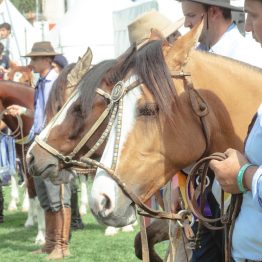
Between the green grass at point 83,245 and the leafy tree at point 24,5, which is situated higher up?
the green grass at point 83,245

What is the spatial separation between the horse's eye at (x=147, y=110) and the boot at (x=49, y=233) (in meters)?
5.38

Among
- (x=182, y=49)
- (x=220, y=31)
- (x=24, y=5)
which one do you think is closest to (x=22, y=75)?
(x=220, y=31)

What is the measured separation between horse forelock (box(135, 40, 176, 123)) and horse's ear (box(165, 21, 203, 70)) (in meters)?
0.05

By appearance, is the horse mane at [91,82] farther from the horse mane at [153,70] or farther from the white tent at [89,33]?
the white tent at [89,33]

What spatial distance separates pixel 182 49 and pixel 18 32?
19.1 metres

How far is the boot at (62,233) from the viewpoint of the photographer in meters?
7.97

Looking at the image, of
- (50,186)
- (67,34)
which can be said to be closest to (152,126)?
(50,186)

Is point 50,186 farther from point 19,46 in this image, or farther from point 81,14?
point 19,46

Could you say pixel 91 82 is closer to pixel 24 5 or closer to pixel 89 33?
pixel 89 33

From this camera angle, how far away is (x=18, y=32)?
70.9ft

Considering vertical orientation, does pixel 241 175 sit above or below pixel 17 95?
above

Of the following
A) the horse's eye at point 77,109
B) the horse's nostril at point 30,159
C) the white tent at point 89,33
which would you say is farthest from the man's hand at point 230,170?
the white tent at point 89,33

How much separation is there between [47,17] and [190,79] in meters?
42.6

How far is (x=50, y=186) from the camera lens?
7941 mm
